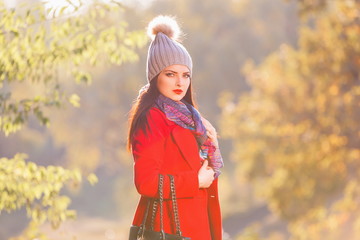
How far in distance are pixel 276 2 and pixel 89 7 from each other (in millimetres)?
41655

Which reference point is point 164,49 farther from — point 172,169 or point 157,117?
point 172,169

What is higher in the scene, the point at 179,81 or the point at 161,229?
the point at 179,81

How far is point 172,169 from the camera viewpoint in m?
3.45

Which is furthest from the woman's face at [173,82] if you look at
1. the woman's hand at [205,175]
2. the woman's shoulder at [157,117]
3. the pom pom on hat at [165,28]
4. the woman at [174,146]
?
the woman's hand at [205,175]

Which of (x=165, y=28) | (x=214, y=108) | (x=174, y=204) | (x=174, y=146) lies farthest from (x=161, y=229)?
(x=214, y=108)

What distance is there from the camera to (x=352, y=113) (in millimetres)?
18047

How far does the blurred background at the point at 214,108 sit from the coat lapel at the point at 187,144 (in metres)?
0.84

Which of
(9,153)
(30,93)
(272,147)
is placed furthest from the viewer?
(9,153)

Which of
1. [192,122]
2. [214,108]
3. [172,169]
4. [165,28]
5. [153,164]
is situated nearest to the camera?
[153,164]

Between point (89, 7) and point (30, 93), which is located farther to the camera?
point (30, 93)

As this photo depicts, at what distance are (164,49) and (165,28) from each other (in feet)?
0.76

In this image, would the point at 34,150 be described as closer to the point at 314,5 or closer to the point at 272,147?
the point at 272,147

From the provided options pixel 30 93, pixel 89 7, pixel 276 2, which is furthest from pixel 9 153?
pixel 89 7

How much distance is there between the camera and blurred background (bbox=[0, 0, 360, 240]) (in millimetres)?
5438
